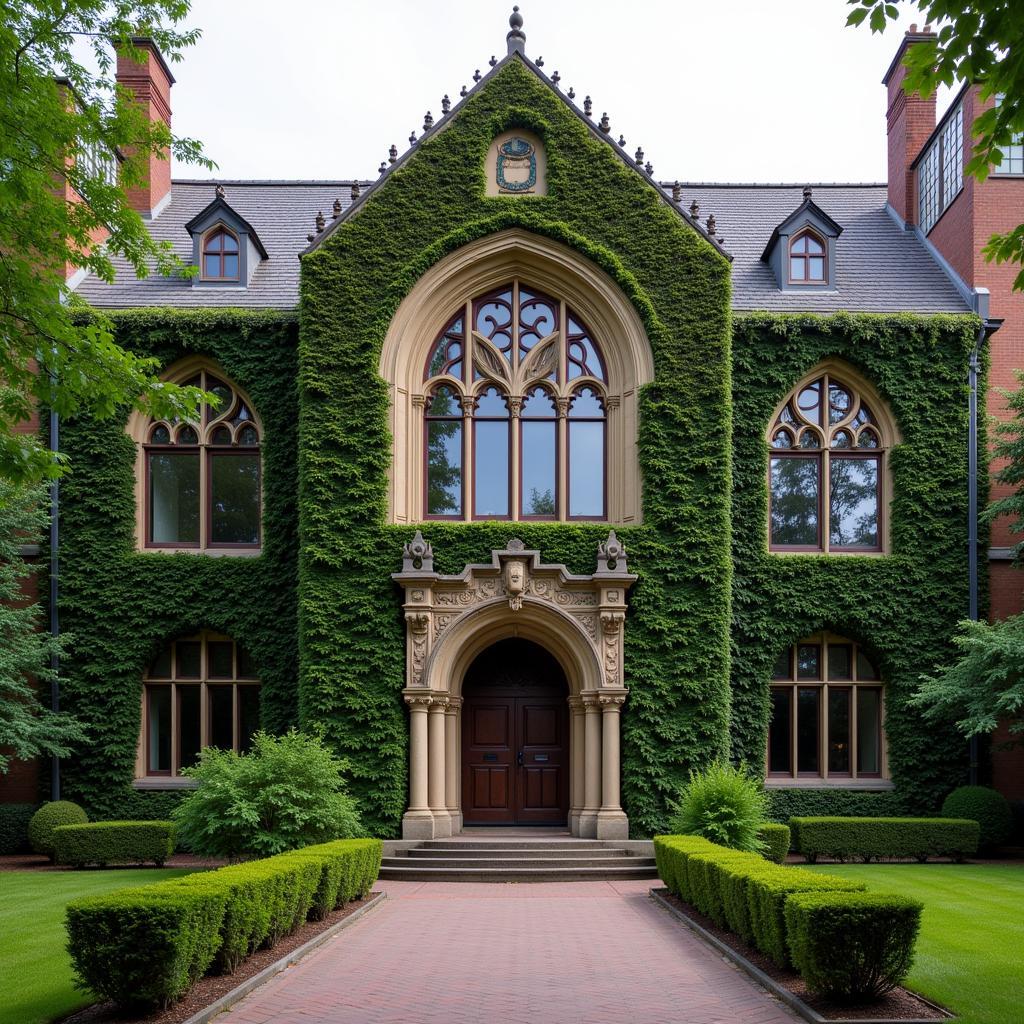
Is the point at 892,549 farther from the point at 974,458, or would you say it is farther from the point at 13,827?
the point at 13,827

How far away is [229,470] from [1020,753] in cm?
1598

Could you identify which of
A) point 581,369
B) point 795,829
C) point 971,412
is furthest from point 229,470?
point 971,412

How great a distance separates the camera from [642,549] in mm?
20047

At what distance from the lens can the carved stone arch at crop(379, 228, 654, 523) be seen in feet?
67.4

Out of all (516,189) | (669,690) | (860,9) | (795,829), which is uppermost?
(516,189)

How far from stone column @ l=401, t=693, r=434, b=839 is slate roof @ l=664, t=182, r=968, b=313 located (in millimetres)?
10089

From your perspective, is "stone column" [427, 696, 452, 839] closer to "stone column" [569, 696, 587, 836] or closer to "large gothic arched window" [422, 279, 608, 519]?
"stone column" [569, 696, 587, 836]

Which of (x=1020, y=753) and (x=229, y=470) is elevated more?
(x=229, y=470)

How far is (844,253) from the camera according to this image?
25438mm

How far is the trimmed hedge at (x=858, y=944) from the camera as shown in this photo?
8.81 metres

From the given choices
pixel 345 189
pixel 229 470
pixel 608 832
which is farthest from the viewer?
pixel 345 189

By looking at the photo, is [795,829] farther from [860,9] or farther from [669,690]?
[860,9]

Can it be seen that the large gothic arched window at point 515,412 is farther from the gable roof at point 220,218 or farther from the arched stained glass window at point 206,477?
the gable roof at point 220,218

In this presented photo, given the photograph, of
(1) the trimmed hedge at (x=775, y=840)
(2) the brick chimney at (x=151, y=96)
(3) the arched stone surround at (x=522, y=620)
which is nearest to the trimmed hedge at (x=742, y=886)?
(1) the trimmed hedge at (x=775, y=840)
